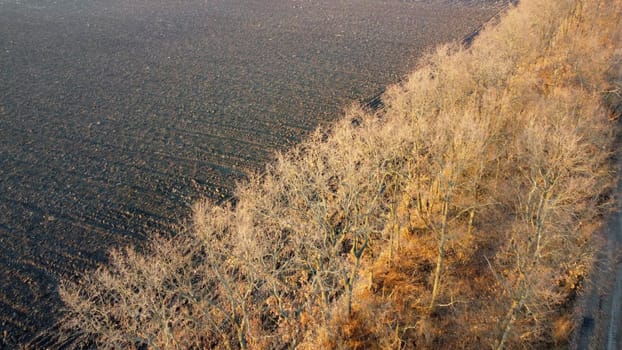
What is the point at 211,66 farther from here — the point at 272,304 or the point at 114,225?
the point at 272,304

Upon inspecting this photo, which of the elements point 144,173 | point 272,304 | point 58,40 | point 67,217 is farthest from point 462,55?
point 58,40

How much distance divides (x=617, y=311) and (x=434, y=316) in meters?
10.9

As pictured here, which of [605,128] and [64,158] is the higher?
[605,128]

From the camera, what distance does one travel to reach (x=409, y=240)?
3234cm

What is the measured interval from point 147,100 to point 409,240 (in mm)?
34348

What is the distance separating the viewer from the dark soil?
105ft

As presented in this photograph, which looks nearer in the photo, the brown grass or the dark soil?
the brown grass

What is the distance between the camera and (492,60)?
34812 millimetres

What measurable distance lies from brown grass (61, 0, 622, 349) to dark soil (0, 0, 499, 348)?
15.3ft

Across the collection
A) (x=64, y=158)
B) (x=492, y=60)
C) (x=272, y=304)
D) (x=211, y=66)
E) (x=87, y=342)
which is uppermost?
(x=492, y=60)

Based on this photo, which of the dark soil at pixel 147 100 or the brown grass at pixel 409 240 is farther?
the dark soil at pixel 147 100

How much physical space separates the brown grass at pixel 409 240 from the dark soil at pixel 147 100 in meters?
4.66

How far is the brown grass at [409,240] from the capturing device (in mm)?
22422

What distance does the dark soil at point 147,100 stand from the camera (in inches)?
1264
